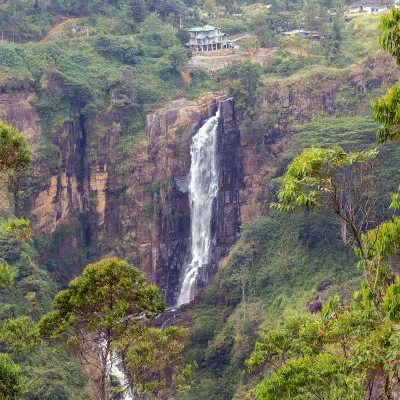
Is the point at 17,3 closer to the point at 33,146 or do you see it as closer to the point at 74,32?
the point at 74,32

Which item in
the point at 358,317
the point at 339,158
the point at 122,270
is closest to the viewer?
the point at 339,158

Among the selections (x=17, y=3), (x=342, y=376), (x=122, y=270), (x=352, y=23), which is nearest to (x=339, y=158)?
(x=342, y=376)

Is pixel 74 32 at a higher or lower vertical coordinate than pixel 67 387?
higher

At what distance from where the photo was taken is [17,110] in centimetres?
3341

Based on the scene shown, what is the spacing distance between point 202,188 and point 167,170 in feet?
6.45

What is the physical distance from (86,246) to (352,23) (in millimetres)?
21475

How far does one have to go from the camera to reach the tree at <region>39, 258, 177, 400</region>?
1306 centimetres

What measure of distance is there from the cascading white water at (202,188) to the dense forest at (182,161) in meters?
0.18

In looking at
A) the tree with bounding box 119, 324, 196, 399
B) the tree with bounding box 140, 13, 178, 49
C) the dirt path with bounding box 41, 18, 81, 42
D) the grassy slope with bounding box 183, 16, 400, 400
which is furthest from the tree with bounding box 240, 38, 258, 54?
the tree with bounding box 119, 324, 196, 399

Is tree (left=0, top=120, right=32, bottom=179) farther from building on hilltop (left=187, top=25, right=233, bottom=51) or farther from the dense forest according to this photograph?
building on hilltop (left=187, top=25, right=233, bottom=51)

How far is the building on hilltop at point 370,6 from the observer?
47.3m

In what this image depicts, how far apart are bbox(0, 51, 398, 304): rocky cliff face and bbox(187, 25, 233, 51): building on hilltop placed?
739 centimetres

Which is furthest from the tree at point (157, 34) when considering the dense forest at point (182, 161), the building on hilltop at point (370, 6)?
the building on hilltop at point (370, 6)

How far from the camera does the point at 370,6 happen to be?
158ft
